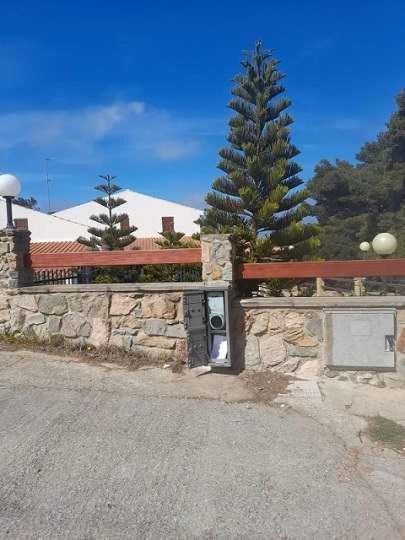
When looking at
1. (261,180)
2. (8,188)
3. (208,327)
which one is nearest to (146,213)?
(261,180)

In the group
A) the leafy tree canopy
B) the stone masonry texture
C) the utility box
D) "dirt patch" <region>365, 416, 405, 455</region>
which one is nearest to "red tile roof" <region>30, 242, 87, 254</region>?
the leafy tree canopy

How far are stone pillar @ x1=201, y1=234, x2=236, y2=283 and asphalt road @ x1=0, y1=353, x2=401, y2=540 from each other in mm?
1419

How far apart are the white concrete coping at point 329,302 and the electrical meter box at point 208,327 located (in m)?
0.27

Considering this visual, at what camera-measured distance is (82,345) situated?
5.19m

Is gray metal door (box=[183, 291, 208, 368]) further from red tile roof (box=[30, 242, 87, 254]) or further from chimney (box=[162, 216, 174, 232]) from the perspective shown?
chimney (box=[162, 216, 174, 232])

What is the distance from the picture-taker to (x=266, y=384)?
14.3 feet

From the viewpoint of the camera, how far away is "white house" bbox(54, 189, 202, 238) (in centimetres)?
3391

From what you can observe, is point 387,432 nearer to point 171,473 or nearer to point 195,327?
point 171,473

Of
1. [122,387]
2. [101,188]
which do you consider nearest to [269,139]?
[101,188]

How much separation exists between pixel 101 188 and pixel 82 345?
15.3 meters

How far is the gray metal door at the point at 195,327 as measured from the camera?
4.57 m

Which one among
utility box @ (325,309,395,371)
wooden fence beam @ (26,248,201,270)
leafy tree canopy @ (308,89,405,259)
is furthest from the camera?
leafy tree canopy @ (308,89,405,259)

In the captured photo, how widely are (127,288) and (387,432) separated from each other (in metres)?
2.87

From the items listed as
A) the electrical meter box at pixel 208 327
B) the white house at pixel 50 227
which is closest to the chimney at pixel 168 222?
the white house at pixel 50 227
